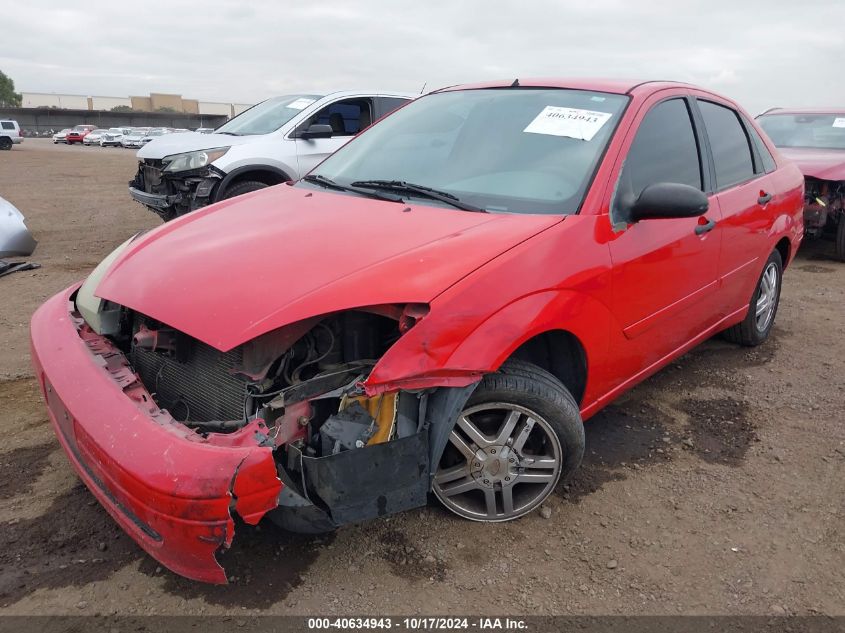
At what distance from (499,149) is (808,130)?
7.02 m

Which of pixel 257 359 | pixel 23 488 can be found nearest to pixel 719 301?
pixel 257 359

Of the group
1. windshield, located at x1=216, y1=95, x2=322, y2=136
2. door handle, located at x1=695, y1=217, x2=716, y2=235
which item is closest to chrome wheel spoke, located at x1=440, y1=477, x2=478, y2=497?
door handle, located at x1=695, y1=217, x2=716, y2=235

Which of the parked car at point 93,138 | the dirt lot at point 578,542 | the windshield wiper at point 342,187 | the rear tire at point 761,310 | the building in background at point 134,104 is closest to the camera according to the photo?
the dirt lot at point 578,542

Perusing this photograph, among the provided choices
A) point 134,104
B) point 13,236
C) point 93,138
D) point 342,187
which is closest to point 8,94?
point 134,104

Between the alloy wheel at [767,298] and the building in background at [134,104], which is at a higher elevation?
the building in background at [134,104]

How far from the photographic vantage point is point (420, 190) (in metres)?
2.77

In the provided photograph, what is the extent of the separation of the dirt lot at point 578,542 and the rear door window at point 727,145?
125 centimetres

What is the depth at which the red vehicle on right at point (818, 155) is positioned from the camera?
6.85m

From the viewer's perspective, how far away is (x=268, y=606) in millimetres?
2057

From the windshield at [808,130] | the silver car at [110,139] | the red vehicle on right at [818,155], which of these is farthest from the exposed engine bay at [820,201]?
the silver car at [110,139]

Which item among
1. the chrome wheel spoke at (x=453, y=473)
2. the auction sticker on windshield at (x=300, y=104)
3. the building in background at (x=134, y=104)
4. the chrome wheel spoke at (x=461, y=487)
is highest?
the building in background at (x=134, y=104)

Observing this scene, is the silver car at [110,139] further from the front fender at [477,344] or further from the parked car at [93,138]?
the front fender at [477,344]

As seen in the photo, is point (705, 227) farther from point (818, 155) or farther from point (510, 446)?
point (818, 155)

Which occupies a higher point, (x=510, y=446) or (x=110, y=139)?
(x=110, y=139)
